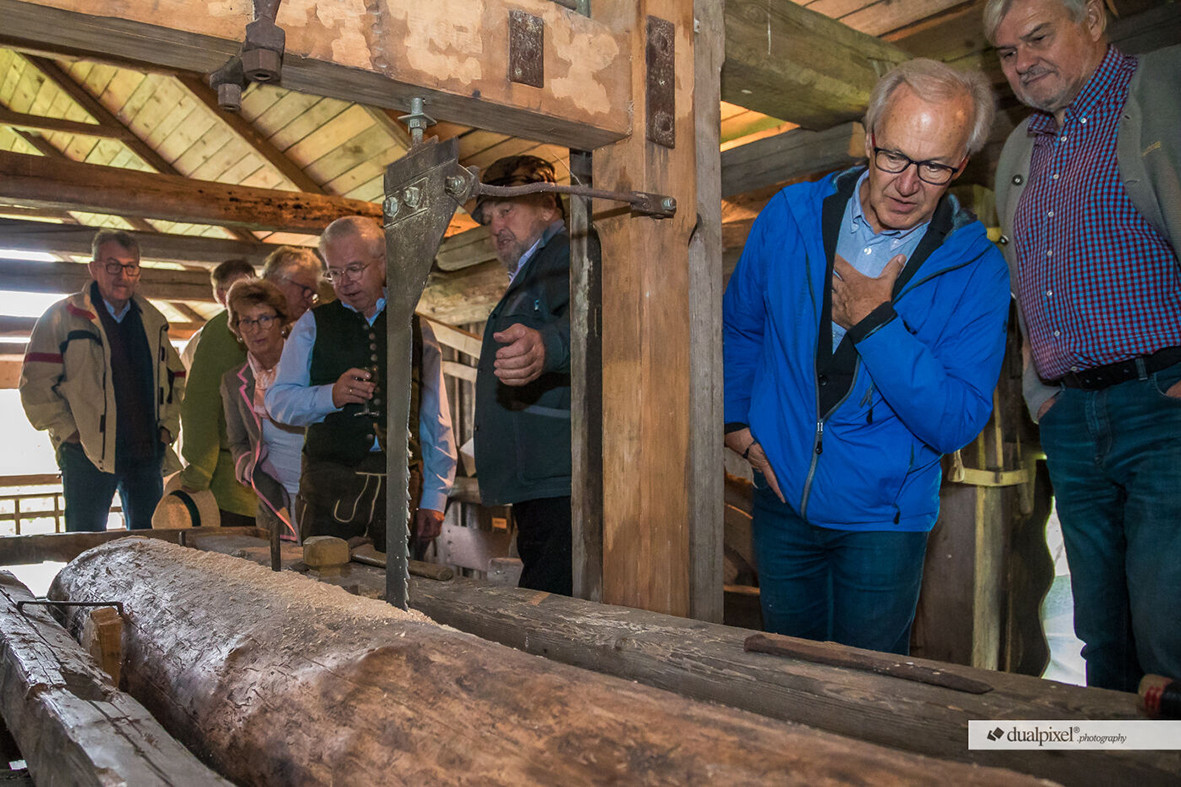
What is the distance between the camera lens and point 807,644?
1.22 meters

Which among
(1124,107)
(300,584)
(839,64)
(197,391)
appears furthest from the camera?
(197,391)

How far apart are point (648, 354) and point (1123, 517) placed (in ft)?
3.66

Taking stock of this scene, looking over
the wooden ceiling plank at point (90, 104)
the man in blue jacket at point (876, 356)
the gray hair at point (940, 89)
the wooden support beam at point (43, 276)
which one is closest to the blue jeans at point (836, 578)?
the man in blue jacket at point (876, 356)

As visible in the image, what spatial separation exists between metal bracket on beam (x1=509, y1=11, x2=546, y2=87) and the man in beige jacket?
3547 mm

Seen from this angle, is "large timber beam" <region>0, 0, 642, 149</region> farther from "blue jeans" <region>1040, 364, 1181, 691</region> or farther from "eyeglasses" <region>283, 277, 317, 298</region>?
"eyeglasses" <region>283, 277, 317, 298</region>

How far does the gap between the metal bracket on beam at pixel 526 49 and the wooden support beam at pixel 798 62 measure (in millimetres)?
1015

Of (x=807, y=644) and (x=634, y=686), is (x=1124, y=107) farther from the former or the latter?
(x=634, y=686)

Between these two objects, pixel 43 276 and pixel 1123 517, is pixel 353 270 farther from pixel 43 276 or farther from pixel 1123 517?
pixel 43 276

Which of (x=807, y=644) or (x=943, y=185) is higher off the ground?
(x=943, y=185)

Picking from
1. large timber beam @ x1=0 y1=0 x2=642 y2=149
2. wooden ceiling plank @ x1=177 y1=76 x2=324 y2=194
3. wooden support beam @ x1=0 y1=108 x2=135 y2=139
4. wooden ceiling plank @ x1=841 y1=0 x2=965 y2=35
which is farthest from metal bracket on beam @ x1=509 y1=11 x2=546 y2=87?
wooden support beam @ x1=0 y1=108 x2=135 y2=139

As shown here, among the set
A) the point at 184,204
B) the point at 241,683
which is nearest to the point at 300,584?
the point at 241,683

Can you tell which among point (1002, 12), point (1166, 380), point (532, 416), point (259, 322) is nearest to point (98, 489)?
point (259, 322)

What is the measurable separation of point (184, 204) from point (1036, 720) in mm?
4991

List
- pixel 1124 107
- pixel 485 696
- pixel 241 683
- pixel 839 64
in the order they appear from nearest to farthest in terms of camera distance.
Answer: pixel 485 696 < pixel 241 683 < pixel 1124 107 < pixel 839 64
